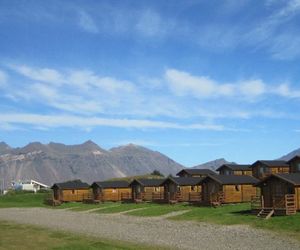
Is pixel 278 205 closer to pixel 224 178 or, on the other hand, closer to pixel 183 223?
pixel 183 223

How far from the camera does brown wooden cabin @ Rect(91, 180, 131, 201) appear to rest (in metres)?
91.2

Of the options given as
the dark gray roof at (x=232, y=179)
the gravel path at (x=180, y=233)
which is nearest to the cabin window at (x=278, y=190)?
the gravel path at (x=180, y=233)

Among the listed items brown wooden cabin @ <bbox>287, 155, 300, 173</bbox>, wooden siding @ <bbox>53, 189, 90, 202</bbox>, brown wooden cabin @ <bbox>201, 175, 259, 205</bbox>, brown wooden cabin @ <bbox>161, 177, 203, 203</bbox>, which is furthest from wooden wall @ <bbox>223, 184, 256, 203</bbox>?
wooden siding @ <bbox>53, 189, 90, 202</bbox>

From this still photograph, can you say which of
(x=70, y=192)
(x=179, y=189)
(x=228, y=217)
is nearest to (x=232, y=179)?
(x=179, y=189)

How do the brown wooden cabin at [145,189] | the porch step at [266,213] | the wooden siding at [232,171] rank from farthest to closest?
the wooden siding at [232,171] < the brown wooden cabin at [145,189] < the porch step at [266,213]

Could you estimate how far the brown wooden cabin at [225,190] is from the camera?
210 feet

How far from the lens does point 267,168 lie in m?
87.8

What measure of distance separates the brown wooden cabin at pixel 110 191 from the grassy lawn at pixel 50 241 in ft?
145

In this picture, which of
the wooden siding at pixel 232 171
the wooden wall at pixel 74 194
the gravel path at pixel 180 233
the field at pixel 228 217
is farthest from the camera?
the wooden wall at pixel 74 194

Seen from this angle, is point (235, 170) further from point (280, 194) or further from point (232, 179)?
point (280, 194)

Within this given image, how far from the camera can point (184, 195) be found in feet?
246

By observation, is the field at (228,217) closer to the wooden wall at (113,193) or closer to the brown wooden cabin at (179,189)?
the brown wooden cabin at (179,189)

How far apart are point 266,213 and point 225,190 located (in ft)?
56.5

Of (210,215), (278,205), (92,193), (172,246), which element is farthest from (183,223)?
(92,193)
